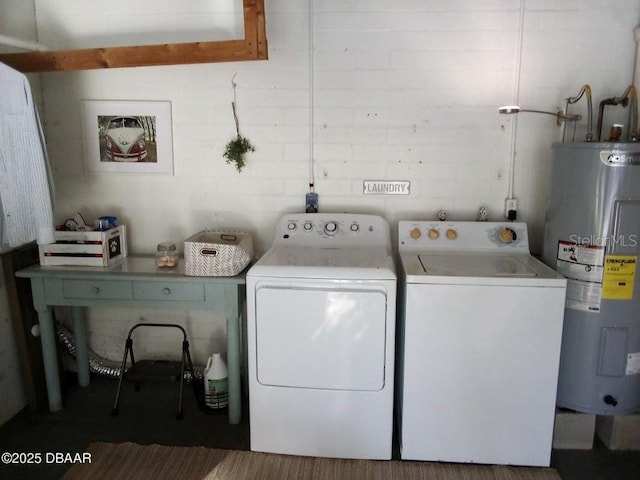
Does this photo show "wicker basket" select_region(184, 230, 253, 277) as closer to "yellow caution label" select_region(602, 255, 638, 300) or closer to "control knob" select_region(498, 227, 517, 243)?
"control knob" select_region(498, 227, 517, 243)

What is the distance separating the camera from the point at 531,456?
86.7 inches

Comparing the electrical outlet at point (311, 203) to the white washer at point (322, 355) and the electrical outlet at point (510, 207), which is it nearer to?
the white washer at point (322, 355)

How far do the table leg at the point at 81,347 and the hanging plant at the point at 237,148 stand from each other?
4.18ft

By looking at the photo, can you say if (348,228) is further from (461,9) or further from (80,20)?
(80,20)

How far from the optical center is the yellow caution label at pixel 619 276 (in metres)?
2.13

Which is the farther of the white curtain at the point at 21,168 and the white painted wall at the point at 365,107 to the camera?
the white painted wall at the point at 365,107

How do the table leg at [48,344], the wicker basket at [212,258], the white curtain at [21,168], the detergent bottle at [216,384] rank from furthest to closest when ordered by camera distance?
the detergent bottle at [216,384] → the table leg at [48,344] → the wicker basket at [212,258] → the white curtain at [21,168]

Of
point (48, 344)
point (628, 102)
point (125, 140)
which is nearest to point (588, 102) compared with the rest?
point (628, 102)

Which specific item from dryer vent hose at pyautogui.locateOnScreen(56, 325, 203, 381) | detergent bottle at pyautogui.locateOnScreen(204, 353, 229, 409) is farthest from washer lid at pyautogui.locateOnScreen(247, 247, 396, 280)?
dryer vent hose at pyautogui.locateOnScreen(56, 325, 203, 381)

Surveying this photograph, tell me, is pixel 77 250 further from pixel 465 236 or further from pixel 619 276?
pixel 619 276

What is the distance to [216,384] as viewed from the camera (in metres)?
2.67

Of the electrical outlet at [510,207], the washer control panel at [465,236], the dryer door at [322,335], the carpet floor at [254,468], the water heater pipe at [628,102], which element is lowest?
the carpet floor at [254,468]

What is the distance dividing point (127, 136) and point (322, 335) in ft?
5.60
